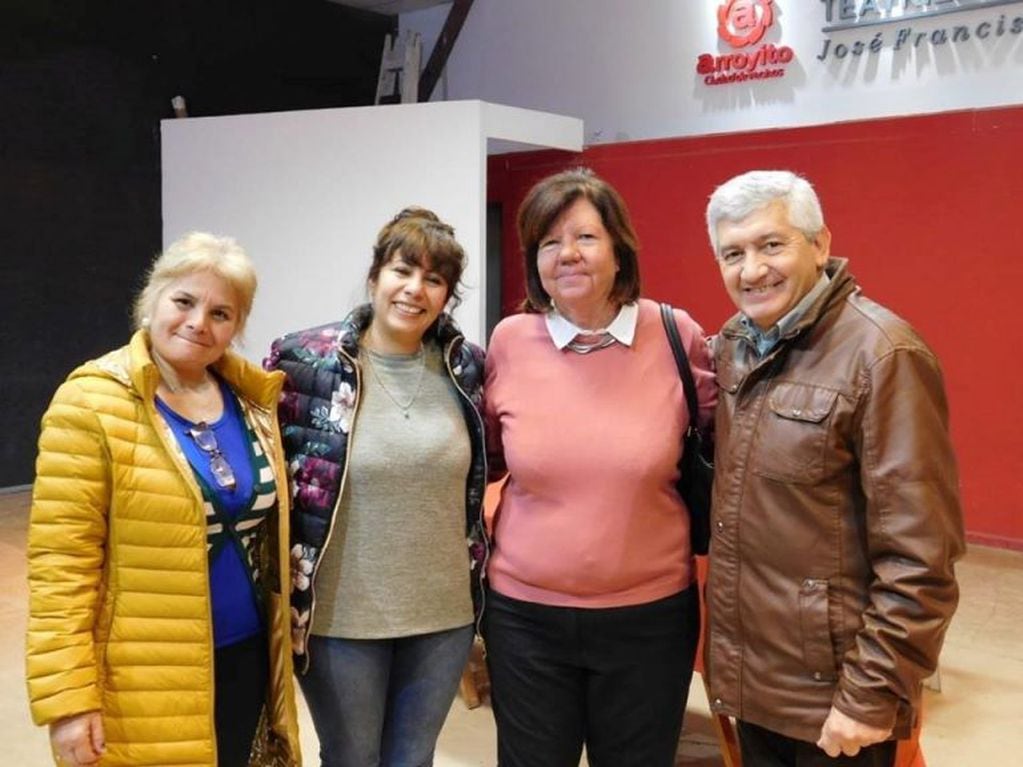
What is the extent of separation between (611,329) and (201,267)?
0.78 m

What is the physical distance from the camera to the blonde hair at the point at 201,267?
1723mm

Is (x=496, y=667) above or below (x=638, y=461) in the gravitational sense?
below

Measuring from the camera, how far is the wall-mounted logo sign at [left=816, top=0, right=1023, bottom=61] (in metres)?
5.55

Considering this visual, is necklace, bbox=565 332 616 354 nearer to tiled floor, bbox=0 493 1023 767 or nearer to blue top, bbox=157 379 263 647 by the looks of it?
blue top, bbox=157 379 263 647

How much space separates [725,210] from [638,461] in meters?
0.48

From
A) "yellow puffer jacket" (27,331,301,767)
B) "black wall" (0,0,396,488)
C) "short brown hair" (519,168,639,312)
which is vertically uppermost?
"black wall" (0,0,396,488)

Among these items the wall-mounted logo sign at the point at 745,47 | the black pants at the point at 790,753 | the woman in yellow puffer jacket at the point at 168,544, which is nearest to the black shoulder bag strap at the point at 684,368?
the black pants at the point at 790,753

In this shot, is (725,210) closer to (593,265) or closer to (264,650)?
(593,265)

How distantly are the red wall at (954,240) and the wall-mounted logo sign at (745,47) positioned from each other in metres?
0.63

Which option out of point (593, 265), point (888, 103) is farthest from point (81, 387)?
point (888, 103)

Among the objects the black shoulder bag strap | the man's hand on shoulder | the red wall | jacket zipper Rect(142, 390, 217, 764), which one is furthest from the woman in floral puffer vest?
the red wall

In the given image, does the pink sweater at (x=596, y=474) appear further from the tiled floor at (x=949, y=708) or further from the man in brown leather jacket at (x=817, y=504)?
the tiled floor at (x=949, y=708)

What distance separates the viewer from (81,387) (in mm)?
1587

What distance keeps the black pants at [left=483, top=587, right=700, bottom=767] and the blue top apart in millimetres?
481
